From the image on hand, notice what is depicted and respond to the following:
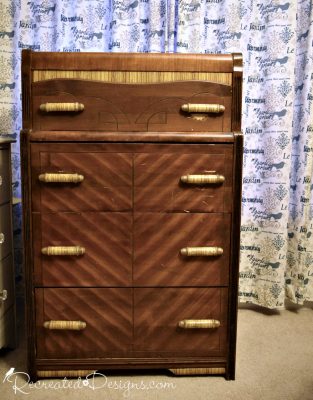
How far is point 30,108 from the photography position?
1.47m

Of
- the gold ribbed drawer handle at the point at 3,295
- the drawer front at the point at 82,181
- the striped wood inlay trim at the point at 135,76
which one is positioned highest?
the striped wood inlay trim at the point at 135,76

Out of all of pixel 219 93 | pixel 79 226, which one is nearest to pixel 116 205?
pixel 79 226

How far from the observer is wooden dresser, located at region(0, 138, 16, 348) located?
1.70 meters

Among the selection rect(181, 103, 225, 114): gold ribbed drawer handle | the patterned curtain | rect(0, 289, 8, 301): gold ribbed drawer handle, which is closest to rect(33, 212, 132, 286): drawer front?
rect(0, 289, 8, 301): gold ribbed drawer handle

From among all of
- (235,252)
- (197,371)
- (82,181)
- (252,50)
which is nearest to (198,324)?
(197,371)

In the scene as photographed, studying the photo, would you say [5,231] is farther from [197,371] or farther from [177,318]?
[197,371]

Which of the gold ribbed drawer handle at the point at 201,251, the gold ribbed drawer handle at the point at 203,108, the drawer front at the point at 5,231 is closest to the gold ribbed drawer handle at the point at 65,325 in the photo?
the drawer front at the point at 5,231

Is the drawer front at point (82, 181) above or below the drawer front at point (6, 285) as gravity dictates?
above

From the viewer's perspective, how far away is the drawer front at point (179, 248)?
1537 mm

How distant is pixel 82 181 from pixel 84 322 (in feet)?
1.89

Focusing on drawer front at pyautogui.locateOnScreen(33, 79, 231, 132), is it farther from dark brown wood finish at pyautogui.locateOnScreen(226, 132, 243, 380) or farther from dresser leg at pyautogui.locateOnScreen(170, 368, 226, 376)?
dresser leg at pyautogui.locateOnScreen(170, 368, 226, 376)

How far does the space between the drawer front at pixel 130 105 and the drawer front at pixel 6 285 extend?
0.67 metres

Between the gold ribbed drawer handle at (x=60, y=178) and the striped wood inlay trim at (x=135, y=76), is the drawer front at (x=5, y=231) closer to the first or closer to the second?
the gold ribbed drawer handle at (x=60, y=178)

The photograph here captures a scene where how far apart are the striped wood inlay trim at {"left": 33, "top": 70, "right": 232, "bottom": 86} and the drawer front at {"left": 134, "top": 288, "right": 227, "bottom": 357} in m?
0.84
